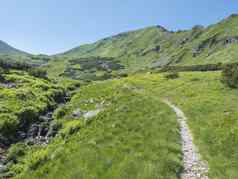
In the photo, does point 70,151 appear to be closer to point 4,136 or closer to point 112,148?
point 112,148

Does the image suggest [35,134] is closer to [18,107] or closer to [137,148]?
[18,107]

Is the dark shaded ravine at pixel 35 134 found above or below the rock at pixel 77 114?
below

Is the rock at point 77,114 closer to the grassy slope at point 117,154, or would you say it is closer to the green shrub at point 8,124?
the green shrub at point 8,124

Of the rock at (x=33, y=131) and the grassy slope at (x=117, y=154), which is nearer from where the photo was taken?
the grassy slope at (x=117, y=154)

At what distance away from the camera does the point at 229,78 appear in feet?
160

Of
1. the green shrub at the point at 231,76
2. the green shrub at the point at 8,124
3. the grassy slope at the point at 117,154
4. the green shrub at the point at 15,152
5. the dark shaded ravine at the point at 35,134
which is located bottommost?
the dark shaded ravine at the point at 35,134

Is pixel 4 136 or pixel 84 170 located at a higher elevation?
pixel 84 170

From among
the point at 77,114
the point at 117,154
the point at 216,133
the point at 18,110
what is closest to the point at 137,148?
the point at 117,154

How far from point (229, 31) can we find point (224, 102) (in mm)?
181396

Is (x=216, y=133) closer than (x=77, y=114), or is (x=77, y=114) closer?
(x=216, y=133)

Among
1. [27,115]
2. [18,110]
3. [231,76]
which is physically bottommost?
[27,115]

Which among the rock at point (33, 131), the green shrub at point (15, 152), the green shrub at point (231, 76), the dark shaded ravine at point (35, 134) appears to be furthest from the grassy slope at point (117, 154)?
the green shrub at point (231, 76)

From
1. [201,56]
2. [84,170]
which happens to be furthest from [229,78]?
[201,56]

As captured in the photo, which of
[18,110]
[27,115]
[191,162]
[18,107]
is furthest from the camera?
[18,107]
